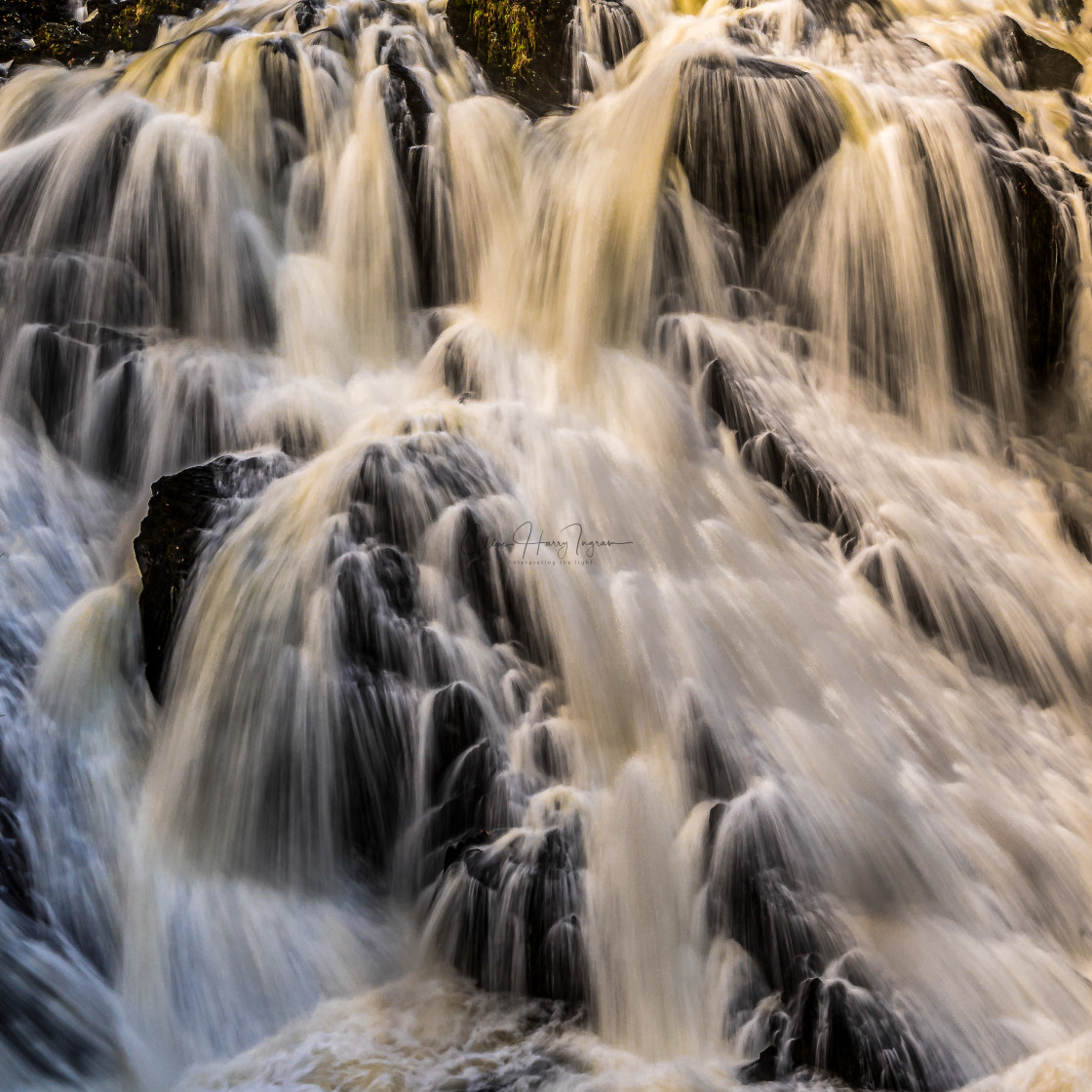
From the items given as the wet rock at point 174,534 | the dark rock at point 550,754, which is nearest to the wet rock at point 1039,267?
the dark rock at point 550,754

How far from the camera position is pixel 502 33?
9.20 metres

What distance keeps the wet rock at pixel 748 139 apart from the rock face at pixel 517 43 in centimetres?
168

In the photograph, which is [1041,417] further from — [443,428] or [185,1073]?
[185,1073]

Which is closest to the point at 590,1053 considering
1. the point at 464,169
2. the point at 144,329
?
the point at 144,329

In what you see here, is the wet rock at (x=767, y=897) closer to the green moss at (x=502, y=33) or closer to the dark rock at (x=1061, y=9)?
the green moss at (x=502, y=33)

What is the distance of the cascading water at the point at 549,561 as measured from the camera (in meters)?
4.25

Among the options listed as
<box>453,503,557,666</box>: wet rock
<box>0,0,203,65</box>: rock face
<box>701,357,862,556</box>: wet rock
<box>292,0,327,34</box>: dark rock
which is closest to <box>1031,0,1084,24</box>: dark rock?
<box>701,357,862,556</box>: wet rock

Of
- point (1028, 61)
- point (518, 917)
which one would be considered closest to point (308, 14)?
point (1028, 61)

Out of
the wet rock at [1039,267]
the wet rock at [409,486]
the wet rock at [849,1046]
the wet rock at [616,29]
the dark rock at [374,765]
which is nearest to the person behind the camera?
the wet rock at [849,1046]

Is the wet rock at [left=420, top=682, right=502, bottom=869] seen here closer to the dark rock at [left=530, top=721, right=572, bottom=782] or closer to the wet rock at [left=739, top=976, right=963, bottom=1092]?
the dark rock at [left=530, top=721, right=572, bottom=782]

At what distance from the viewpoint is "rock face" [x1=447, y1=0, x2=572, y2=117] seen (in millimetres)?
9031

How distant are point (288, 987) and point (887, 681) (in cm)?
332

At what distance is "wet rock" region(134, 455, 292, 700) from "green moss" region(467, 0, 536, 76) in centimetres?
518

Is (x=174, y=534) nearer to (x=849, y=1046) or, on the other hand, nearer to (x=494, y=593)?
(x=494, y=593)
